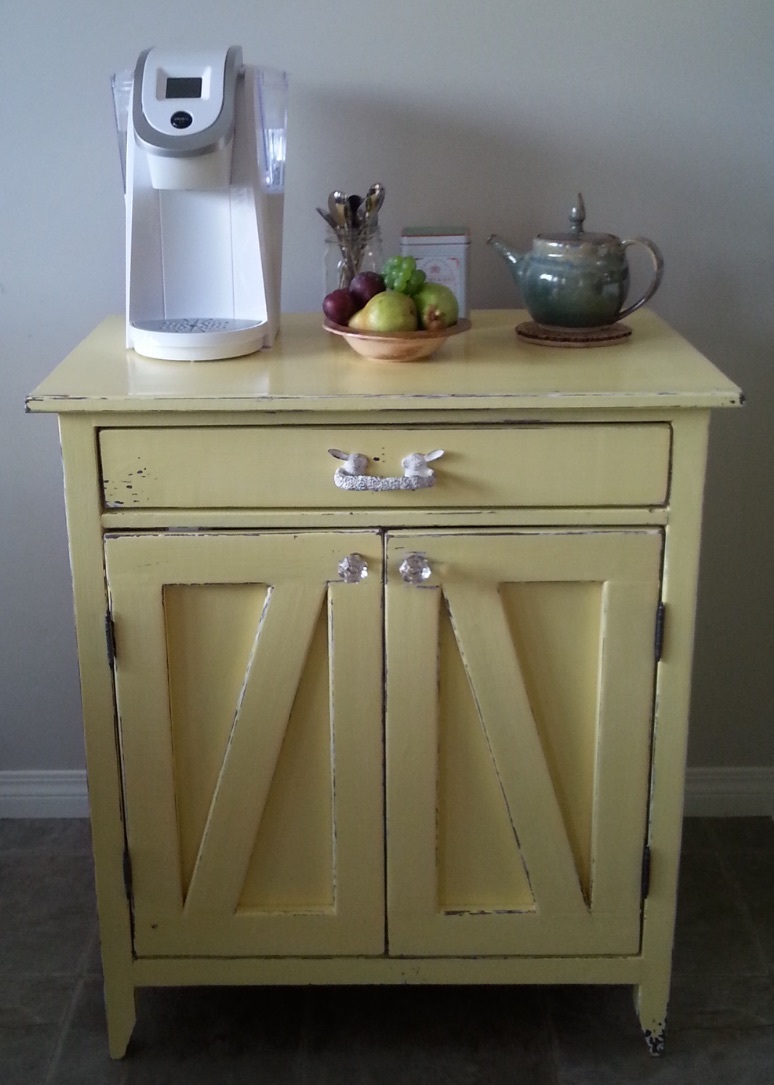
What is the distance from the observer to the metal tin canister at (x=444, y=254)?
63.4 inches

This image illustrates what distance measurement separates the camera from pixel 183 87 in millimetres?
1381

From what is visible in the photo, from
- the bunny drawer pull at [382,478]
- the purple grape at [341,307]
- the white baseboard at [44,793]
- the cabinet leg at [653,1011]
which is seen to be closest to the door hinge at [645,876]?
the cabinet leg at [653,1011]

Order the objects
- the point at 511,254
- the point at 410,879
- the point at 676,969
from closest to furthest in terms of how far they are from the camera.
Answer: the point at 410,879, the point at 511,254, the point at 676,969

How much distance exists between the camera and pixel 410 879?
4.75 feet

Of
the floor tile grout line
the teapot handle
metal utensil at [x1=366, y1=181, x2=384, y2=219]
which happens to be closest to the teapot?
the teapot handle

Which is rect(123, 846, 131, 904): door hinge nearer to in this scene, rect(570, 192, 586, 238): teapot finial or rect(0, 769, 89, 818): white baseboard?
rect(0, 769, 89, 818): white baseboard

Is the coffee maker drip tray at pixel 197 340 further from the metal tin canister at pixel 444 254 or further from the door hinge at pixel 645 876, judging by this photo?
the door hinge at pixel 645 876

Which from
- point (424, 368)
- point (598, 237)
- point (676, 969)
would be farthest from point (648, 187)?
point (676, 969)

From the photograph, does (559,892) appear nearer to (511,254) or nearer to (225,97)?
(511,254)

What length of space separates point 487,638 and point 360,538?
0.67 ft

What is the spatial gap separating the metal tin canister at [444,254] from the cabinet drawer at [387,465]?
408 millimetres

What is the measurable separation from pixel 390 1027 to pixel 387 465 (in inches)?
34.2

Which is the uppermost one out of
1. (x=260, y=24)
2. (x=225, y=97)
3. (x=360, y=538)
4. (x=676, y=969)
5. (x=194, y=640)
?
(x=260, y=24)

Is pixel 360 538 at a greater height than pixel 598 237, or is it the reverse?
pixel 598 237
